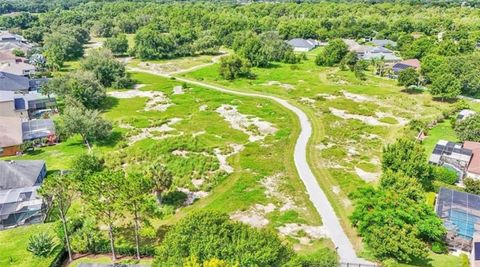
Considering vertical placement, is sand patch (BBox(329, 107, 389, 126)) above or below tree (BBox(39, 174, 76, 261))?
below

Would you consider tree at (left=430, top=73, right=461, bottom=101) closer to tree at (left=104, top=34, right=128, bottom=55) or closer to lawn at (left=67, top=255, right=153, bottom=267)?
lawn at (left=67, top=255, right=153, bottom=267)

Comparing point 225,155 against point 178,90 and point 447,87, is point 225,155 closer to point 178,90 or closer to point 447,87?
point 178,90

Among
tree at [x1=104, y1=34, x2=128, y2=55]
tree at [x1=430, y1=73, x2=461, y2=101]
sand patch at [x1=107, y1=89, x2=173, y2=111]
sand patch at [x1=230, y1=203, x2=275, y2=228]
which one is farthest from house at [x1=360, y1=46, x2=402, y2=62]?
sand patch at [x1=230, y1=203, x2=275, y2=228]

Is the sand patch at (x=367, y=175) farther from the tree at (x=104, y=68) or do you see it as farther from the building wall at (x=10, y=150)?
the tree at (x=104, y=68)

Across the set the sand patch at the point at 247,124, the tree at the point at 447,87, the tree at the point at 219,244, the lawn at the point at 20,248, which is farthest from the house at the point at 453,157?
the lawn at the point at 20,248

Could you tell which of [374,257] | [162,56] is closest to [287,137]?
[374,257]

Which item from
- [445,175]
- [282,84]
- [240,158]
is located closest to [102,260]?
[240,158]
